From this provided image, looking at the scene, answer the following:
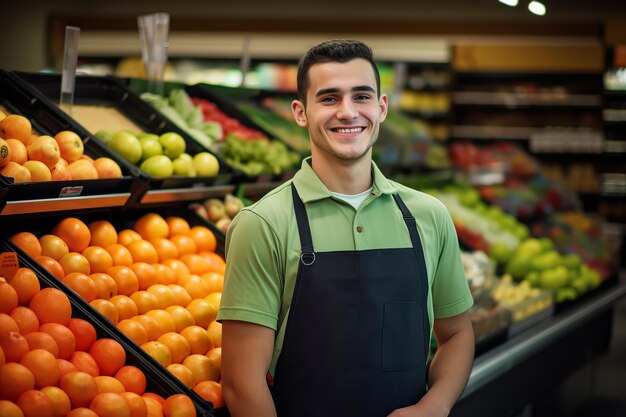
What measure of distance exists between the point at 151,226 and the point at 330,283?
1.16 metres

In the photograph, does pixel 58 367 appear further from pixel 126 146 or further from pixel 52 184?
pixel 126 146

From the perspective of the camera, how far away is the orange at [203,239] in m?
3.30

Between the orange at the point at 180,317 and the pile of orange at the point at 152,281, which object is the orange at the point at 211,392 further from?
the orange at the point at 180,317

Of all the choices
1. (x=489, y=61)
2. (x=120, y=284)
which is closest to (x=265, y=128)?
(x=120, y=284)

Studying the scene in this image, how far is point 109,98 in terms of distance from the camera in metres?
3.84

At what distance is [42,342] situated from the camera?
85.9 inches

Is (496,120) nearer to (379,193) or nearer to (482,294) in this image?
(482,294)

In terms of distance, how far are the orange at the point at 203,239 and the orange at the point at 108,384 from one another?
111 centimetres

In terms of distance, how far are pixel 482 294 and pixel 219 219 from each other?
5.01 ft

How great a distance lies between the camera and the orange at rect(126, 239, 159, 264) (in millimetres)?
2977

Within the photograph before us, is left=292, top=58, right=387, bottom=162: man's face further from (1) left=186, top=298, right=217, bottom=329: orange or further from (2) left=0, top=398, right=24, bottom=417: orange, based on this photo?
(2) left=0, top=398, right=24, bottom=417: orange

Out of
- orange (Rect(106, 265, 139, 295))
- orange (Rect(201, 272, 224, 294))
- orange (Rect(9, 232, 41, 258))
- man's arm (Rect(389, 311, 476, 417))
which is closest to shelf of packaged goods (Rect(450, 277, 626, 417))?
man's arm (Rect(389, 311, 476, 417))

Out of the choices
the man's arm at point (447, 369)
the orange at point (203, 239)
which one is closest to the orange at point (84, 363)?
the man's arm at point (447, 369)

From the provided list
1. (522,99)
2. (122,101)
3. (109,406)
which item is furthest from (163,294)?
(522,99)
